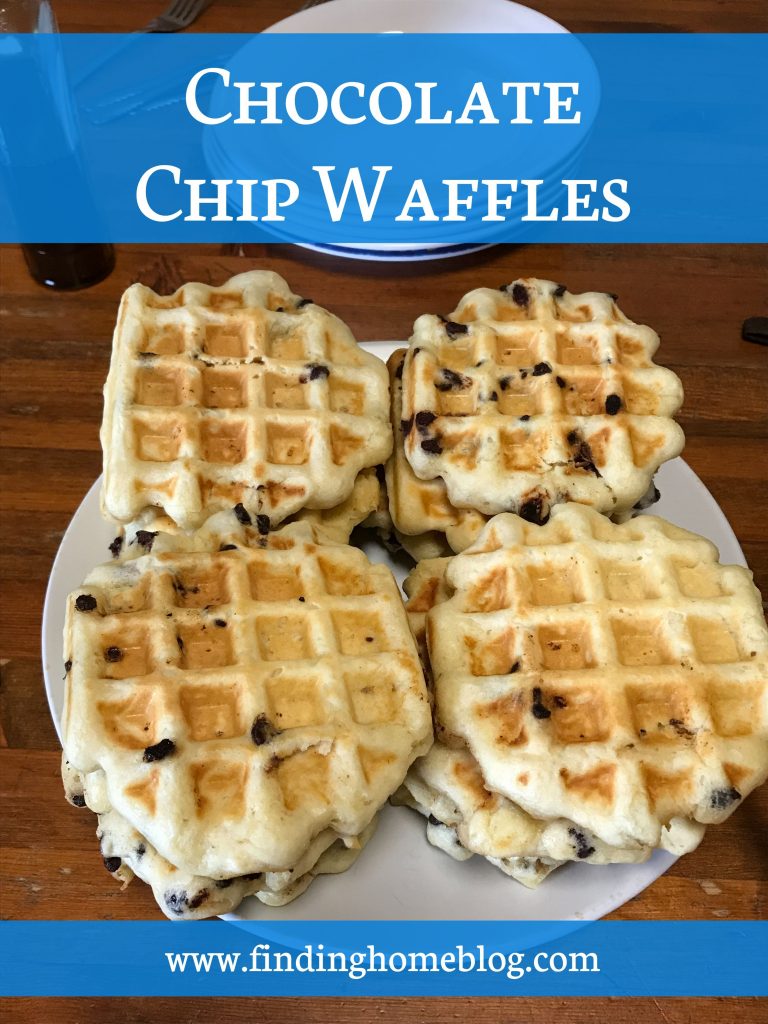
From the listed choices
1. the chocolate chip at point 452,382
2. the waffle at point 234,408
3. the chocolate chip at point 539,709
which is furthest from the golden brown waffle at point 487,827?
the chocolate chip at point 452,382

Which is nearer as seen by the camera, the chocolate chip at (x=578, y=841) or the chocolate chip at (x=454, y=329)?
the chocolate chip at (x=578, y=841)

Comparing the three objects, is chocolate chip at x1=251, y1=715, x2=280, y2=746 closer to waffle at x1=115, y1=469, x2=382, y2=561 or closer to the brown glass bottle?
waffle at x1=115, y1=469, x2=382, y2=561

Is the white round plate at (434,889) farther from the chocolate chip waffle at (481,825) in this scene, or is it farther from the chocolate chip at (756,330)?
the chocolate chip at (756,330)

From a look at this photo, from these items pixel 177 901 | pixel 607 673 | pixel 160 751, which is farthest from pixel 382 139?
pixel 177 901

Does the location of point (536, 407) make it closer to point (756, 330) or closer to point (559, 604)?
point (559, 604)

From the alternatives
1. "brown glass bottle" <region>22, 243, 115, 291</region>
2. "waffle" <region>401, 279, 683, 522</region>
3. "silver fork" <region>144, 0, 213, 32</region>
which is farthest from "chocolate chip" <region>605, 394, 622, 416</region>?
"silver fork" <region>144, 0, 213, 32</region>

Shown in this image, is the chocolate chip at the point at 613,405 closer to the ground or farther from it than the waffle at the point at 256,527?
farther from it
